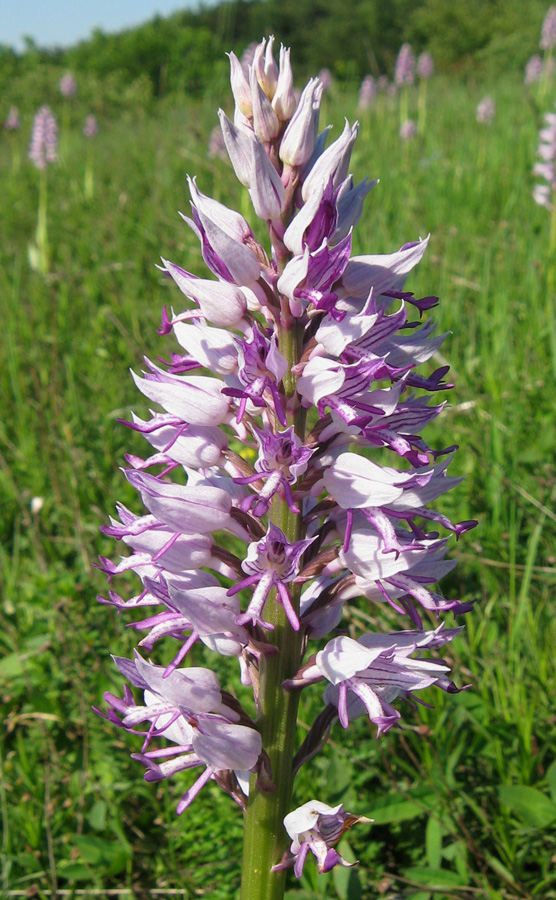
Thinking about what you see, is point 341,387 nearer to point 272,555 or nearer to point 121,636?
point 272,555

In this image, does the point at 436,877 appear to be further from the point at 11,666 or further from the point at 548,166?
the point at 548,166

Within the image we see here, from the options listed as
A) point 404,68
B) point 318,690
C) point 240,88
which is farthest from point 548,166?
point 240,88

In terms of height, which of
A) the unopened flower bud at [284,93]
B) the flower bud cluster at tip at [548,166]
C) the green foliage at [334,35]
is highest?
the green foliage at [334,35]

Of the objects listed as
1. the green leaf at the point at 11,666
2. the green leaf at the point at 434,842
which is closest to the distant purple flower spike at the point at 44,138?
the green leaf at the point at 11,666

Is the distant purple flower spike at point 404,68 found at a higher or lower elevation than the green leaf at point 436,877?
higher

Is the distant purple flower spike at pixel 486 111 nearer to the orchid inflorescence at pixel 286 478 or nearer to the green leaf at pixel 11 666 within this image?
the orchid inflorescence at pixel 286 478

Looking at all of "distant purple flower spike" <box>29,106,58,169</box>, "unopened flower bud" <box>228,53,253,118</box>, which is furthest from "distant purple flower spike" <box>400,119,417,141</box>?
"unopened flower bud" <box>228,53,253,118</box>

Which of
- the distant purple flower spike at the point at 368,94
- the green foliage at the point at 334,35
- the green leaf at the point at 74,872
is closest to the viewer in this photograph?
the green leaf at the point at 74,872

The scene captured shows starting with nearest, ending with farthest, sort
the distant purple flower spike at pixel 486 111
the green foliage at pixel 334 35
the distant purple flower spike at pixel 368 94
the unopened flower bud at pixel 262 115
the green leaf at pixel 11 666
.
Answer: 1. the unopened flower bud at pixel 262 115
2. the green leaf at pixel 11 666
3. the distant purple flower spike at pixel 486 111
4. the distant purple flower spike at pixel 368 94
5. the green foliage at pixel 334 35
